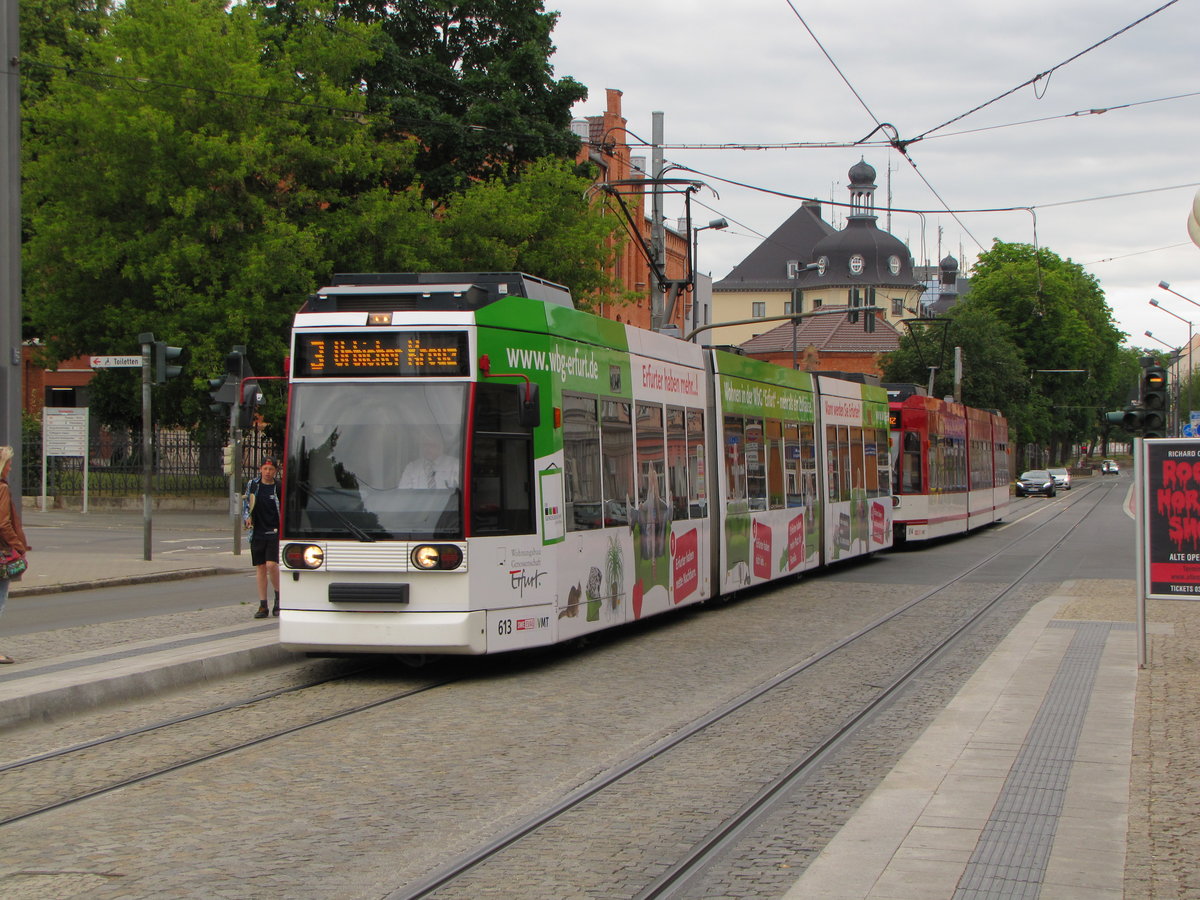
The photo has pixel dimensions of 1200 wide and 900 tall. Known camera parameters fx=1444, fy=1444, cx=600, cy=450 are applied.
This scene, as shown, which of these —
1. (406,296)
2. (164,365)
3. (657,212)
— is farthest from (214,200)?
(406,296)

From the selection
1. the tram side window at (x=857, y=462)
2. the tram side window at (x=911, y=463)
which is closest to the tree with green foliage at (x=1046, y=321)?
the tram side window at (x=911, y=463)

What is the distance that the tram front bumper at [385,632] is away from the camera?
10.7 m

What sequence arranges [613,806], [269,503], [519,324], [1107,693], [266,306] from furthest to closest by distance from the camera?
[266,306] < [269,503] < [519,324] < [1107,693] < [613,806]

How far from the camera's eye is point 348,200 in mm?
36125

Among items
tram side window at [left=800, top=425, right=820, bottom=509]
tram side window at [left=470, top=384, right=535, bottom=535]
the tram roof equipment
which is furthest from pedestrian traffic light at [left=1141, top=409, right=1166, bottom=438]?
tram side window at [left=800, top=425, right=820, bottom=509]

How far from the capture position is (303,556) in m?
11.0

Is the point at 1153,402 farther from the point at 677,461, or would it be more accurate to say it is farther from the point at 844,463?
the point at 844,463

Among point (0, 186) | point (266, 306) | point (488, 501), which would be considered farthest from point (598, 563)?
point (266, 306)

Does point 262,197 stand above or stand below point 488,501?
above

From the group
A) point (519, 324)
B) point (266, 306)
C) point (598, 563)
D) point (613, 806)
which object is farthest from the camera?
point (266, 306)

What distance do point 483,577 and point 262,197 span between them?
83.6 ft

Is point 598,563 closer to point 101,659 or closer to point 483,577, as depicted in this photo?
point 483,577

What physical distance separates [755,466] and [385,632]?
27.8 feet

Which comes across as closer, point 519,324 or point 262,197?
point 519,324
